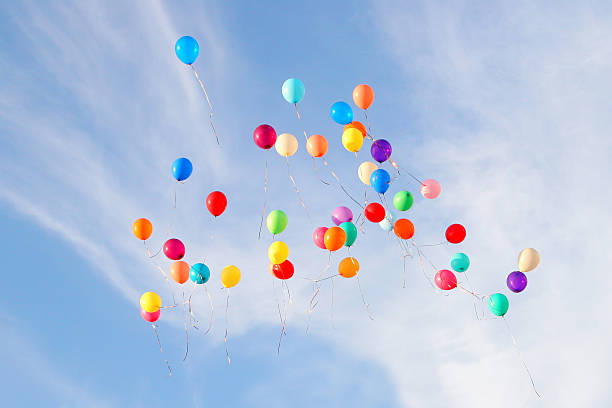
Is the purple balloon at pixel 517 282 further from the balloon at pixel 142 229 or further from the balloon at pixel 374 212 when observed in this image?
the balloon at pixel 142 229

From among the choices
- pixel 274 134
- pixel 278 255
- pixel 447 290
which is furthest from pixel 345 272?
pixel 274 134

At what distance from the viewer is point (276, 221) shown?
9.09 m

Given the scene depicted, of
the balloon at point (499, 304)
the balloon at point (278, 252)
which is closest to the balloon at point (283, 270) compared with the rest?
the balloon at point (278, 252)

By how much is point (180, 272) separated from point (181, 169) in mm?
1673

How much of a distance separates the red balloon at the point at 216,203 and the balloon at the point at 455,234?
12.8 ft

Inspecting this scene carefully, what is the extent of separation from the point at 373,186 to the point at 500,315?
2.98 metres

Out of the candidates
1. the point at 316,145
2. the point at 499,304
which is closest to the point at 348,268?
the point at 316,145

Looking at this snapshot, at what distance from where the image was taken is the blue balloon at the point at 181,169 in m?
9.12

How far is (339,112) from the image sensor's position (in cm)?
930

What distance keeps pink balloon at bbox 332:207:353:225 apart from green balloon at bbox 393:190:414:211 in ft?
2.59

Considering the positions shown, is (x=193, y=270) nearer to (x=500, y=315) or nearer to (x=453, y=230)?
(x=453, y=230)

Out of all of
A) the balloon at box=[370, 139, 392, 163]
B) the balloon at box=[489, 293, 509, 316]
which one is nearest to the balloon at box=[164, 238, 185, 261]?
the balloon at box=[370, 139, 392, 163]

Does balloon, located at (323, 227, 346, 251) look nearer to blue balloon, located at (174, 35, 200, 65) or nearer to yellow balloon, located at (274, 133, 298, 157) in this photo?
yellow balloon, located at (274, 133, 298, 157)

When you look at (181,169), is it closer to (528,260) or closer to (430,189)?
(430,189)
